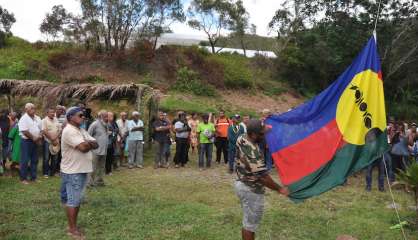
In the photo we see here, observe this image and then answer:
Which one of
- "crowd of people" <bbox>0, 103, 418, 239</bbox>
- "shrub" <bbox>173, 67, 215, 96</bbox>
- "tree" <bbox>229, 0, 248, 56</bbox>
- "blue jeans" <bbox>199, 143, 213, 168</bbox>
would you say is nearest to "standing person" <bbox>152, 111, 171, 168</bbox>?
"crowd of people" <bbox>0, 103, 418, 239</bbox>

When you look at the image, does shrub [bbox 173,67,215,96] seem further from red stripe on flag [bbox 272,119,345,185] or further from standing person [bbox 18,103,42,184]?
red stripe on flag [bbox 272,119,345,185]

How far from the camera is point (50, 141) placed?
10539 mm

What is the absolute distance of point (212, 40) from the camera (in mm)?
38031

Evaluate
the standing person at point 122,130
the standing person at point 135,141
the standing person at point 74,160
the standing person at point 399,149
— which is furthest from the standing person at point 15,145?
the standing person at point 399,149

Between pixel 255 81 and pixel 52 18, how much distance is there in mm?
15306

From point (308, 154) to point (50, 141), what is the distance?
648cm

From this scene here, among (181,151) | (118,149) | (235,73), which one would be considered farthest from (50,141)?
(235,73)

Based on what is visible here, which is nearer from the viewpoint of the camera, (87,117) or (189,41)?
(87,117)

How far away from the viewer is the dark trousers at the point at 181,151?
14.1m

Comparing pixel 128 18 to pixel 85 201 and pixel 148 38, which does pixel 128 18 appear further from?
pixel 85 201

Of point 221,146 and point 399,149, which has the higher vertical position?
point 399,149

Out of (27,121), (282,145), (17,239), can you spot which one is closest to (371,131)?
(282,145)

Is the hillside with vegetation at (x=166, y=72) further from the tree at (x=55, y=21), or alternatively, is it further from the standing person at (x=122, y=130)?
the standing person at (x=122, y=130)

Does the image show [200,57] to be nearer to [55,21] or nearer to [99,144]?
[55,21]
